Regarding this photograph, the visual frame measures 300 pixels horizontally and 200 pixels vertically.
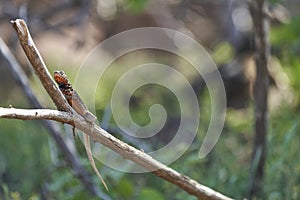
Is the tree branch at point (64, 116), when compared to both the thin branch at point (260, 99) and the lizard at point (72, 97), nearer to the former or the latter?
the lizard at point (72, 97)

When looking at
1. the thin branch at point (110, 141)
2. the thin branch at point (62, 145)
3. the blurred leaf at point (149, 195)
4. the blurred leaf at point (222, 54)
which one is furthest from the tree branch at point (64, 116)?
the blurred leaf at point (222, 54)

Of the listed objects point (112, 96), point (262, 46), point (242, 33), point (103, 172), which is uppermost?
point (262, 46)

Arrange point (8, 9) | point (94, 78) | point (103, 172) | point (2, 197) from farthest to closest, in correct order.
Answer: point (94, 78) < point (8, 9) < point (103, 172) < point (2, 197)

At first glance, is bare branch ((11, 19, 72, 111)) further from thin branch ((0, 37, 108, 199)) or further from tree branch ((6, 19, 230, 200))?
thin branch ((0, 37, 108, 199))

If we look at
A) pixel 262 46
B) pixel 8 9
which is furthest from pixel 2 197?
pixel 8 9

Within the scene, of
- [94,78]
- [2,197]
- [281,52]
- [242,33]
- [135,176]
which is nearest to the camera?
[2,197]

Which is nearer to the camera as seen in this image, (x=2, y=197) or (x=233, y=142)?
(x=2, y=197)

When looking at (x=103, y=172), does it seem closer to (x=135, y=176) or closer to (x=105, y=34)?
(x=135, y=176)
